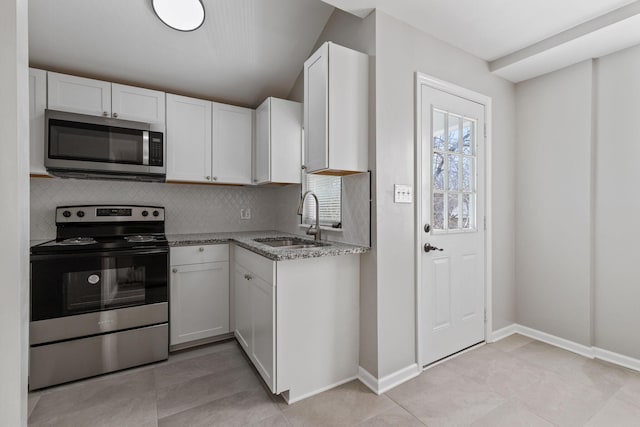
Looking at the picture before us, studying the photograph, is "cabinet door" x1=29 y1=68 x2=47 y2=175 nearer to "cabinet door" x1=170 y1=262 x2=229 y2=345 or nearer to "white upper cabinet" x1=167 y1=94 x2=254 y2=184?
"white upper cabinet" x1=167 y1=94 x2=254 y2=184

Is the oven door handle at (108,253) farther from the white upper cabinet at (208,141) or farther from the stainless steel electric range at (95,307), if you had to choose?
the white upper cabinet at (208,141)

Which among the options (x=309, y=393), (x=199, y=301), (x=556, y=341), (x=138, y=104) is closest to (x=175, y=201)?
(x=138, y=104)

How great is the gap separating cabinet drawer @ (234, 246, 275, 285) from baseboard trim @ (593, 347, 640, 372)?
265cm

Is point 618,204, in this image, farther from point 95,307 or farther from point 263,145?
point 95,307

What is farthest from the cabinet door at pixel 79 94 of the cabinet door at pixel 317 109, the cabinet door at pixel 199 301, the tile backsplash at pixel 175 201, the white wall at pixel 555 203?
the white wall at pixel 555 203

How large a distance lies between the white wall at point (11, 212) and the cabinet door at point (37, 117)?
2288mm

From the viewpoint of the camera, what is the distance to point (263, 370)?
1.95 m

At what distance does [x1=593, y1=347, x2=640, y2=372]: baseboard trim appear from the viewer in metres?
2.16

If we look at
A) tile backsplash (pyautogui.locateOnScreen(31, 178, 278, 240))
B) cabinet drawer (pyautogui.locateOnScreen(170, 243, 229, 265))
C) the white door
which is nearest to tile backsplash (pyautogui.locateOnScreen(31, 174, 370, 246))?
tile backsplash (pyautogui.locateOnScreen(31, 178, 278, 240))

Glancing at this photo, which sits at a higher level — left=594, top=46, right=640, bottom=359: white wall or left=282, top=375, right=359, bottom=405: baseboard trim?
left=594, top=46, right=640, bottom=359: white wall

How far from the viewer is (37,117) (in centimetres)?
222

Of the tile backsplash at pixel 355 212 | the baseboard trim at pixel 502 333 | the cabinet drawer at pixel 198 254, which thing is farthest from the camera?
the baseboard trim at pixel 502 333

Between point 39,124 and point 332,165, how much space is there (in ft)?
7.41

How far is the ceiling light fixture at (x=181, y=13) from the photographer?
90.7 inches
